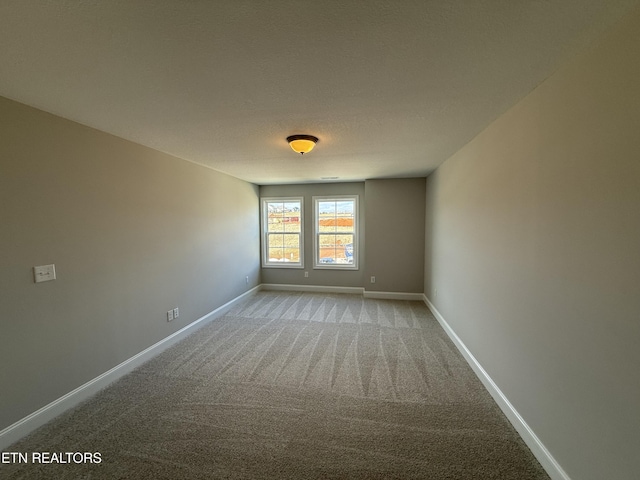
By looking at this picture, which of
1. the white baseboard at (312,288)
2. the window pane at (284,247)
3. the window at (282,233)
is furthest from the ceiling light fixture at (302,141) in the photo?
the white baseboard at (312,288)

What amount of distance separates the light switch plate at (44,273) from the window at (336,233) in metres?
4.08

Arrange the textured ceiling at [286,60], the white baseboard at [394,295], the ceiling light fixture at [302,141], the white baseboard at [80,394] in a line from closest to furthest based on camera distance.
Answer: the textured ceiling at [286,60] < the white baseboard at [80,394] < the ceiling light fixture at [302,141] < the white baseboard at [394,295]

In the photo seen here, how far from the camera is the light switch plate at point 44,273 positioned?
1.86 meters

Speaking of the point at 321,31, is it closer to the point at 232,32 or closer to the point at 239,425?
the point at 232,32

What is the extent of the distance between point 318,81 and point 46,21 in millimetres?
1217

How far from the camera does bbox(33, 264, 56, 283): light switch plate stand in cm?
186

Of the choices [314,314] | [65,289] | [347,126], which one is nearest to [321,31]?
[347,126]

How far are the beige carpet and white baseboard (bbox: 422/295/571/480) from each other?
0.18ft

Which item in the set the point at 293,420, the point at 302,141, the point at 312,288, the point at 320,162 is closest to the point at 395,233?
the point at 312,288

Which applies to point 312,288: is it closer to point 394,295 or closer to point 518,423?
point 394,295

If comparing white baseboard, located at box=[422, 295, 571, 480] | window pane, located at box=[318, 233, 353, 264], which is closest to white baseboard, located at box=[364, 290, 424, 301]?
window pane, located at box=[318, 233, 353, 264]

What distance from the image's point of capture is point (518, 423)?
1791mm

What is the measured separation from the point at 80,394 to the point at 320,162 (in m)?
3.39

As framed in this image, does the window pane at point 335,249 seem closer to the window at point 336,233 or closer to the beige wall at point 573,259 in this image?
the window at point 336,233
